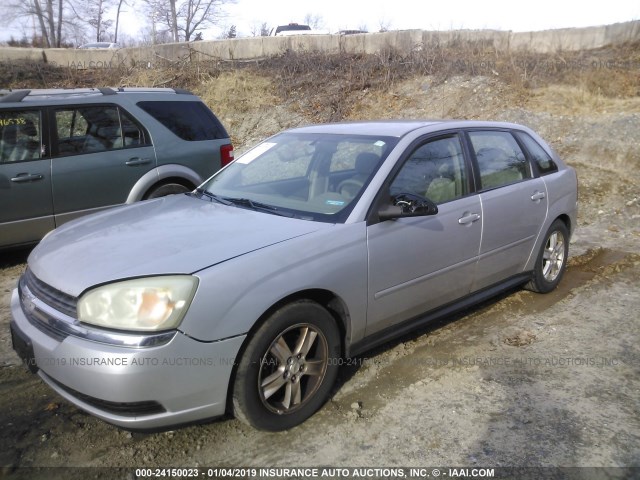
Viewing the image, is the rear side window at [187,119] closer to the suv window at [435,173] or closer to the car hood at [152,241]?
the car hood at [152,241]

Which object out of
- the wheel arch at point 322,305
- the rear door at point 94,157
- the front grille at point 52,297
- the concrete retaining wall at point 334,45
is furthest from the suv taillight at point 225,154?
the concrete retaining wall at point 334,45

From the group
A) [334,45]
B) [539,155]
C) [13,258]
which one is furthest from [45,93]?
[334,45]

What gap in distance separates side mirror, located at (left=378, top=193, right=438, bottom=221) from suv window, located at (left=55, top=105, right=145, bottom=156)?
4.02 metres

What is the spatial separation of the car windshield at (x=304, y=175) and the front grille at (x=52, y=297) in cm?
128

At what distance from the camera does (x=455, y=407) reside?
3.34 meters

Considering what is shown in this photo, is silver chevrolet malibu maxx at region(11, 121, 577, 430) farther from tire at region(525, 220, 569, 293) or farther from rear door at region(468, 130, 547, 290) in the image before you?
tire at region(525, 220, 569, 293)

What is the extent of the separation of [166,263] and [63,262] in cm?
67

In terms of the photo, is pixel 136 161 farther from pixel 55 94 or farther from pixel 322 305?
pixel 322 305

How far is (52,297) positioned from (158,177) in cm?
379

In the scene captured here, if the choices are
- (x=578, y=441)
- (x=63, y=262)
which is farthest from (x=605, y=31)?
(x=63, y=262)

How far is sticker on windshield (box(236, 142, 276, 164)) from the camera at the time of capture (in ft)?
14.3

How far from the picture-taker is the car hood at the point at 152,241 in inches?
107

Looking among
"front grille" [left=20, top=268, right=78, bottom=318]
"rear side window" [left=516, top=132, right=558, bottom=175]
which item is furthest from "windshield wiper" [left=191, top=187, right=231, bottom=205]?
"rear side window" [left=516, top=132, right=558, bottom=175]

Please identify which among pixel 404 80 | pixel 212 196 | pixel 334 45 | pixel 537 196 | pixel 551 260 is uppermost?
pixel 334 45
